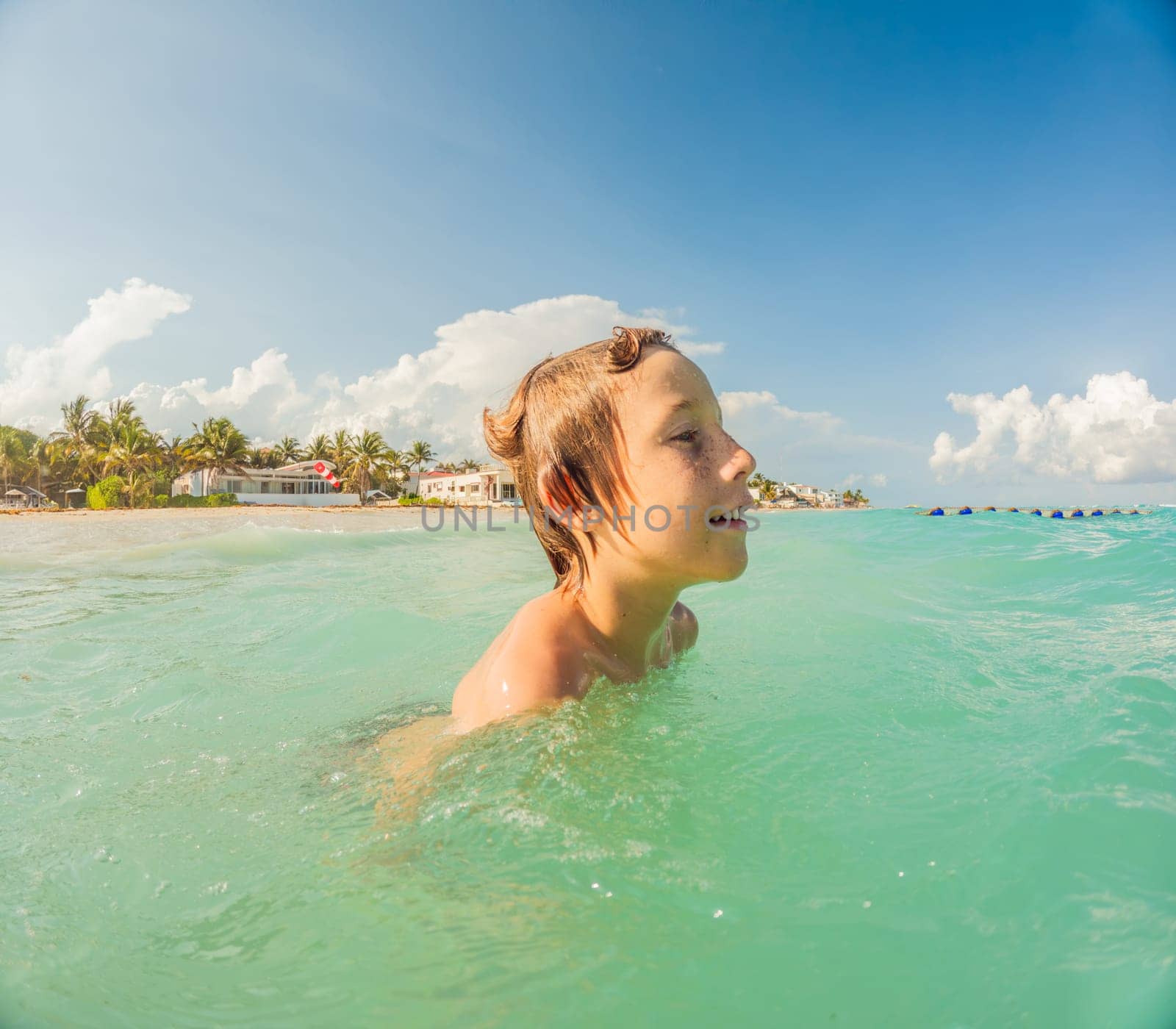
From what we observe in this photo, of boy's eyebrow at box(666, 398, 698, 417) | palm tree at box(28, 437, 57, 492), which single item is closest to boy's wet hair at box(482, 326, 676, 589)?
boy's eyebrow at box(666, 398, 698, 417)

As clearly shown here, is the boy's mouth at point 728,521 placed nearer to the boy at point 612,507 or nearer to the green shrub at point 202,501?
the boy at point 612,507

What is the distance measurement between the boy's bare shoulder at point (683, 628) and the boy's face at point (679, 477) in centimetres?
92

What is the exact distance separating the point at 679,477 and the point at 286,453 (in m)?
85.3

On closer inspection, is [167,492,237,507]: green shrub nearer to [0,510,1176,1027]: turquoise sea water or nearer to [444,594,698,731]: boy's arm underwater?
[0,510,1176,1027]: turquoise sea water

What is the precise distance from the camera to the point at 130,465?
5319 centimetres

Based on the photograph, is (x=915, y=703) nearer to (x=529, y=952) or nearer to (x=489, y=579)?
(x=529, y=952)

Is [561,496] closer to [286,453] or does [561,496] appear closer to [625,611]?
[625,611]

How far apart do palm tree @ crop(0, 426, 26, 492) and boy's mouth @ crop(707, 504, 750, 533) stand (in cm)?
8361

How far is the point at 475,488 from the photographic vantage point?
7350 cm

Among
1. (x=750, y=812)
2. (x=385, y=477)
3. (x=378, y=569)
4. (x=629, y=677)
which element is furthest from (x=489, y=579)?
(x=385, y=477)

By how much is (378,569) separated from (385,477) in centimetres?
6993

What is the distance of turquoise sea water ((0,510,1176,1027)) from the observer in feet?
2.82

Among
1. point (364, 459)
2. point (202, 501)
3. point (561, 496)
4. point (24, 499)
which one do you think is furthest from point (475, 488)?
point (561, 496)

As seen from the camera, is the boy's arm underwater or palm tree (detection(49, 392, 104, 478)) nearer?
the boy's arm underwater
